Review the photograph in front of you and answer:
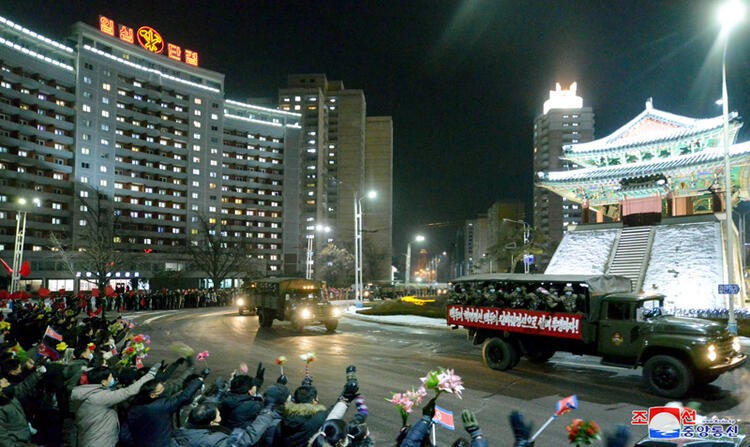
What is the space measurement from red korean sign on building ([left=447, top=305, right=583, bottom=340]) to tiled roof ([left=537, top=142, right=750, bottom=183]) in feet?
97.2

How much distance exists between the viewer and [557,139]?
142250 millimetres

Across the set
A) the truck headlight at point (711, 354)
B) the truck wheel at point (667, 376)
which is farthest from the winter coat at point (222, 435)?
the truck headlight at point (711, 354)

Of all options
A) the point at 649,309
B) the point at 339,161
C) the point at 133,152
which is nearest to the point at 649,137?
the point at 649,309

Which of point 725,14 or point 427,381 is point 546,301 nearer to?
point 427,381

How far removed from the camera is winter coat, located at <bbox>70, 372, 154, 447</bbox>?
5434 mm

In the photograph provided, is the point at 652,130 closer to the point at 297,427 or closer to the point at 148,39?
the point at 297,427

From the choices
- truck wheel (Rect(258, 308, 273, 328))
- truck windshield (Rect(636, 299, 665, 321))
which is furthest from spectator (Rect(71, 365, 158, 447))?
truck wheel (Rect(258, 308, 273, 328))

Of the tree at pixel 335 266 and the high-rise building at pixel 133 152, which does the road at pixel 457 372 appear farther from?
the tree at pixel 335 266

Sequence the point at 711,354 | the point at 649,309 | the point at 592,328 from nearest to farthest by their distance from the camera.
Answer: the point at 711,354
the point at 649,309
the point at 592,328

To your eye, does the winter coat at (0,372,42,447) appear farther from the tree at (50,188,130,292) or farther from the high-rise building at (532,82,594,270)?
the high-rise building at (532,82,594,270)

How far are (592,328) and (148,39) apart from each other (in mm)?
100582

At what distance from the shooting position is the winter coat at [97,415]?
17.8 ft

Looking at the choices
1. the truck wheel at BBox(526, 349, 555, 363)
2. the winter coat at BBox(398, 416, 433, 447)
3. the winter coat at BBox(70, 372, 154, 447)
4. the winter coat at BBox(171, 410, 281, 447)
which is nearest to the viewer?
the winter coat at BBox(398, 416, 433, 447)

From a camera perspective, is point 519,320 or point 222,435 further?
point 519,320
